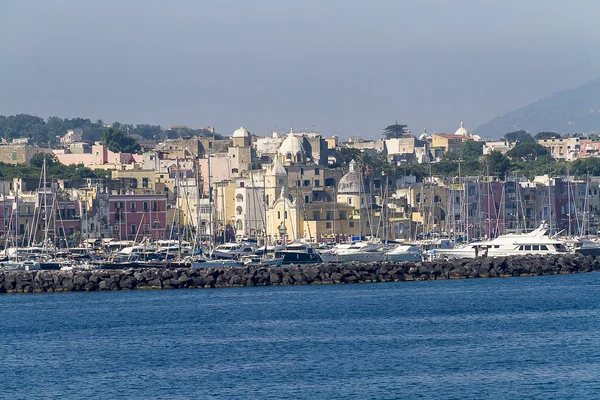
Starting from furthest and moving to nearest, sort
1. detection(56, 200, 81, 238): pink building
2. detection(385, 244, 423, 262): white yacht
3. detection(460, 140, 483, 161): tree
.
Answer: detection(460, 140, 483, 161): tree
detection(56, 200, 81, 238): pink building
detection(385, 244, 423, 262): white yacht

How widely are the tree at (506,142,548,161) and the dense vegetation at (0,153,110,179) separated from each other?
1783 inches

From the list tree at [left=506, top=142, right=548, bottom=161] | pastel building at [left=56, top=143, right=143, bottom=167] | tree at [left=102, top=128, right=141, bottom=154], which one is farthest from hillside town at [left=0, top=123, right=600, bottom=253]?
tree at [left=506, top=142, right=548, bottom=161]

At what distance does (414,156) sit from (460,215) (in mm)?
47100

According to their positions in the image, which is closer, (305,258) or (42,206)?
(305,258)

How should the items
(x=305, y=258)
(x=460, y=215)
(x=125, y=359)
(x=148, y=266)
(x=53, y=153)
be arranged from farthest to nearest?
(x=53, y=153) → (x=460, y=215) → (x=305, y=258) → (x=148, y=266) → (x=125, y=359)

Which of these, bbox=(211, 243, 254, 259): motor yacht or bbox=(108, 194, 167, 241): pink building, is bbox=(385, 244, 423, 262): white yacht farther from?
bbox=(108, 194, 167, 241): pink building

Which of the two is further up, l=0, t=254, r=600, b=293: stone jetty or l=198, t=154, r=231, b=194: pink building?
l=198, t=154, r=231, b=194: pink building

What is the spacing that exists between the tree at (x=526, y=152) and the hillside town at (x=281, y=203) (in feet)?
79.7

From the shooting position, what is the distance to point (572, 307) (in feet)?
150

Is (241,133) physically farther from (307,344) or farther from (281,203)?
(307,344)

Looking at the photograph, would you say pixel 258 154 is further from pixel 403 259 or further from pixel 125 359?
pixel 125 359

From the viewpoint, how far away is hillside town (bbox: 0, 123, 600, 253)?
3383 inches

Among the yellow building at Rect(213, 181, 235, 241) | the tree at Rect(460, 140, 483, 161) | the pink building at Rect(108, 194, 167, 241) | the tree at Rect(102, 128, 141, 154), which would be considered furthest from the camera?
the tree at Rect(460, 140, 483, 161)

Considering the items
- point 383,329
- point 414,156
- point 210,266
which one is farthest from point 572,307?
point 414,156
